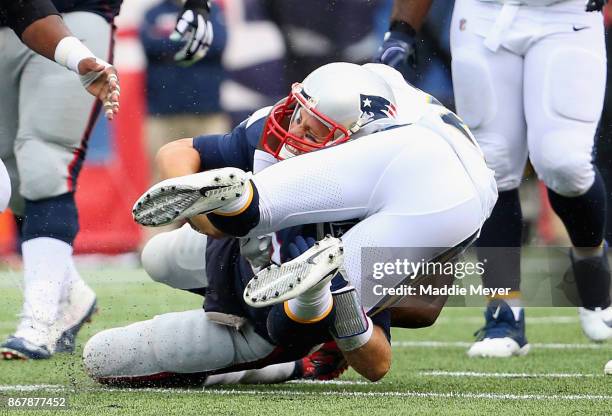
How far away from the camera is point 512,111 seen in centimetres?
373

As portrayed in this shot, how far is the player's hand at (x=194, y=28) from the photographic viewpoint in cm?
344

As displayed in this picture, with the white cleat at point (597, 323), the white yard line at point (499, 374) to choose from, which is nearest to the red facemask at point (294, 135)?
the white yard line at point (499, 374)

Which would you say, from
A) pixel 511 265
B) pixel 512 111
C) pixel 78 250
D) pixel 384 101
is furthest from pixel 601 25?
pixel 78 250

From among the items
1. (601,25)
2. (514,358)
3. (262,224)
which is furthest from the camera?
(601,25)

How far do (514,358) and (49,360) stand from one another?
4.05 ft

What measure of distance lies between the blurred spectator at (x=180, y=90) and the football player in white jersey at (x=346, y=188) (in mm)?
2948

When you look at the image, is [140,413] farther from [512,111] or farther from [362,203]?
[512,111]

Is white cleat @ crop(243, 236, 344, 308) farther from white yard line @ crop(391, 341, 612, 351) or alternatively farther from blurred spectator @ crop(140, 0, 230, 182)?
blurred spectator @ crop(140, 0, 230, 182)

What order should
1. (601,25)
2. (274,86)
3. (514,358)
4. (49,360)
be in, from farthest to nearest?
(274,86) → (601,25) → (514,358) → (49,360)

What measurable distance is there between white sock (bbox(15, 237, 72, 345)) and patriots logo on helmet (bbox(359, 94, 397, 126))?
1.13 m

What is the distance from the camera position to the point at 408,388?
276cm

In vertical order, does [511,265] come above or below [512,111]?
below

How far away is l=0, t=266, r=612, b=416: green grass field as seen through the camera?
2391 mm

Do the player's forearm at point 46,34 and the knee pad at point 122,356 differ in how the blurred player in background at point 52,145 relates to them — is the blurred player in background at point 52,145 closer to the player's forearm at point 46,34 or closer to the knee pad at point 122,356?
the player's forearm at point 46,34
